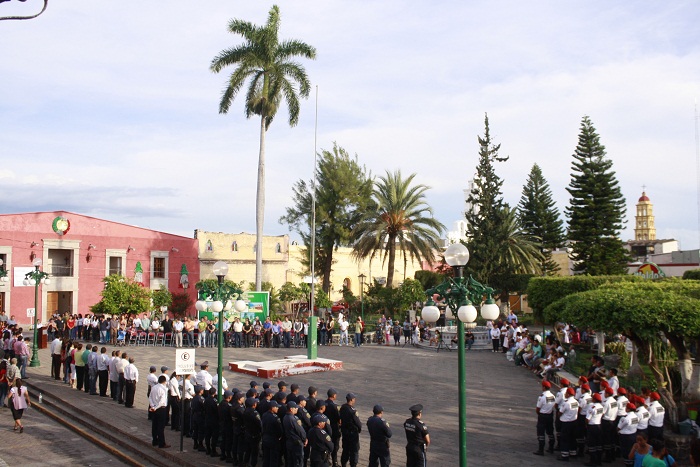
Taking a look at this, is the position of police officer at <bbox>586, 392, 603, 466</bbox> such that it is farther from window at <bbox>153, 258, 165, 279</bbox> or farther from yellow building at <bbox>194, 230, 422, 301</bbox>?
window at <bbox>153, 258, 165, 279</bbox>

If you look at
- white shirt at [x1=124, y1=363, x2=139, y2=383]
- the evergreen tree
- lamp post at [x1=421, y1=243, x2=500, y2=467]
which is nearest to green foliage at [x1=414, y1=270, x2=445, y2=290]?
the evergreen tree

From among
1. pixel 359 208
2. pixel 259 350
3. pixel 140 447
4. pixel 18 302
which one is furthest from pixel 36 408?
pixel 359 208

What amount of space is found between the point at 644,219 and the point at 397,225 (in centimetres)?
7669

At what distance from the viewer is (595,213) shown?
43.5 metres

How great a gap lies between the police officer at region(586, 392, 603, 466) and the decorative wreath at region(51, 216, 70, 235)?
3610 centimetres

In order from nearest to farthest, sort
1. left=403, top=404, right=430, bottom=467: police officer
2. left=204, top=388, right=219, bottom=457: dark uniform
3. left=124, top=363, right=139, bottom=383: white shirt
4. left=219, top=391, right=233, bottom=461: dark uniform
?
left=403, top=404, right=430, bottom=467: police officer → left=219, top=391, right=233, bottom=461: dark uniform → left=204, top=388, right=219, bottom=457: dark uniform → left=124, top=363, right=139, bottom=383: white shirt

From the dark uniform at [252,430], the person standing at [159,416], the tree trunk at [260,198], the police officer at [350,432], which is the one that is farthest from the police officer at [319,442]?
the tree trunk at [260,198]

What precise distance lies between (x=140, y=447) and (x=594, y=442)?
8689 millimetres

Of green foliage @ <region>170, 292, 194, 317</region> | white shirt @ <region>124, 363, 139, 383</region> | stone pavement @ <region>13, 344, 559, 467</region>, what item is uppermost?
green foliage @ <region>170, 292, 194, 317</region>

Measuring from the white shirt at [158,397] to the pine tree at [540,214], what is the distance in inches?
1741

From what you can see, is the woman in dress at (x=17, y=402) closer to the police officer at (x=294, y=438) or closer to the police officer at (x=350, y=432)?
the police officer at (x=294, y=438)

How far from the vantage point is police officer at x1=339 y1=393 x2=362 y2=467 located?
1077 centimetres

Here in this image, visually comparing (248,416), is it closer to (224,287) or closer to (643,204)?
(224,287)

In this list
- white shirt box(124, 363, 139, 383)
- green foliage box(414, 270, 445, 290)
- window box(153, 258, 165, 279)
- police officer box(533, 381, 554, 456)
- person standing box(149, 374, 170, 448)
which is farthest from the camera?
green foliage box(414, 270, 445, 290)
